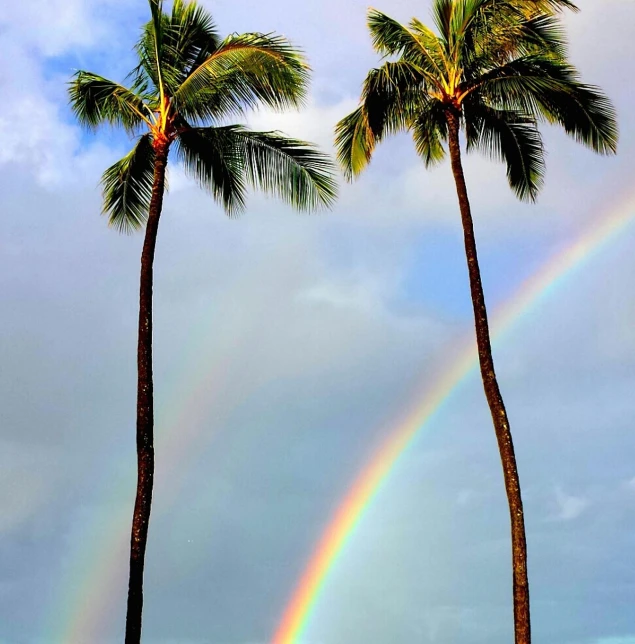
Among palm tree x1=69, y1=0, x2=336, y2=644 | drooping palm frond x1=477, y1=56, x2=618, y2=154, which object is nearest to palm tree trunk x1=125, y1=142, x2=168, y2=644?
palm tree x1=69, y1=0, x2=336, y2=644

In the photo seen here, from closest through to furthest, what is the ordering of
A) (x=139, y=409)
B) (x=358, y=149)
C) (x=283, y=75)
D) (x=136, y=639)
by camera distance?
(x=136, y=639) → (x=139, y=409) → (x=283, y=75) → (x=358, y=149)

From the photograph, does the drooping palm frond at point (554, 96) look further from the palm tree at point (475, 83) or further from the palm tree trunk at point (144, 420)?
the palm tree trunk at point (144, 420)

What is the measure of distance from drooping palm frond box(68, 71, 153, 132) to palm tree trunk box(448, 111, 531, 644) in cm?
802

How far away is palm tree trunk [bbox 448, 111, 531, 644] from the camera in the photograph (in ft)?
72.1

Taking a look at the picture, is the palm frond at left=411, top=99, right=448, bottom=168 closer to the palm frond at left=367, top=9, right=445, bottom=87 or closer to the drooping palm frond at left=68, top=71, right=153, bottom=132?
the palm frond at left=367, top=9, right=445, bottom=87

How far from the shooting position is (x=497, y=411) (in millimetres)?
24172

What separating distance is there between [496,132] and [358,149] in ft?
13.0

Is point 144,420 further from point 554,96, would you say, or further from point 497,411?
point 554,96

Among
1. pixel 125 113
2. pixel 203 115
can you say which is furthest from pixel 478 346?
pixel 125 113

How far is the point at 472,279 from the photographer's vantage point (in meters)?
25.6

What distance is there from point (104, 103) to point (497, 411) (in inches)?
501

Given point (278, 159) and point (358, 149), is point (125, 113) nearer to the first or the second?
point (278, 159)

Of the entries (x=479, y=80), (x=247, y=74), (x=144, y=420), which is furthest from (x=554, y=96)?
(x=144, y=420)

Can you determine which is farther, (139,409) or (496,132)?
(496,132)
